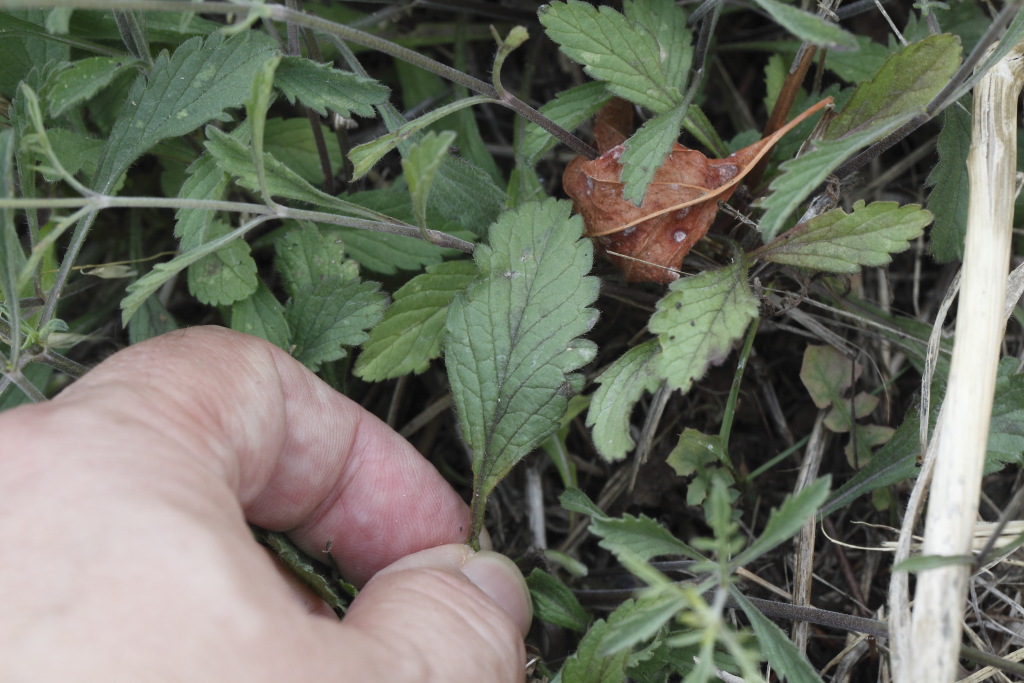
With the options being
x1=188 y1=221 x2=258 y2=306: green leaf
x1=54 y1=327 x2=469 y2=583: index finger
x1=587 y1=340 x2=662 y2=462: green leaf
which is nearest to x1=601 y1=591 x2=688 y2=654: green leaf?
x1=587 y1=340 x2=662 y2=462: green leaf

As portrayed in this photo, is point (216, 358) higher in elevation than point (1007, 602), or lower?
higher

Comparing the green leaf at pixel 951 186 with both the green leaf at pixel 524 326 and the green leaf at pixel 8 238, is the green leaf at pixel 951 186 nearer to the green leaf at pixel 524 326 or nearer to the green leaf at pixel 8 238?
the green leaf at pixel 524 326

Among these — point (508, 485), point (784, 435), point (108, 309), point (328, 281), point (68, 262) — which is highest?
point (68, 262)

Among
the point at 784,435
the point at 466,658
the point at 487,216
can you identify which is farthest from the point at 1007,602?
the point at 487,216

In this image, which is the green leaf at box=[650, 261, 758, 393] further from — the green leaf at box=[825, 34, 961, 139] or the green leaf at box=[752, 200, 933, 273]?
the green leaf at box=[825, 34, 961, 139]

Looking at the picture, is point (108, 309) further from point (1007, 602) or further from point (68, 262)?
point (1007, 602)

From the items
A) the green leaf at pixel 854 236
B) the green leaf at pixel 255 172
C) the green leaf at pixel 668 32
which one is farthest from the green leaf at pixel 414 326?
the green leaf at pixel 854 236
